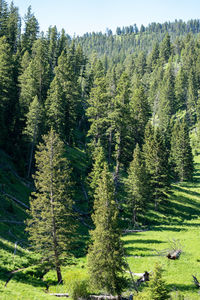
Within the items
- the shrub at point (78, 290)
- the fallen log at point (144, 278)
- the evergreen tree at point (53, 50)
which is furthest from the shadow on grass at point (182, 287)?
the evergreen tree at point (53, 50)

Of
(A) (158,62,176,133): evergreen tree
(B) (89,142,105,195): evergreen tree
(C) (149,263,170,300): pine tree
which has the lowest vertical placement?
(C) (149,263,170,300): pine tree

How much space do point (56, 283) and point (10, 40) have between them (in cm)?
7891

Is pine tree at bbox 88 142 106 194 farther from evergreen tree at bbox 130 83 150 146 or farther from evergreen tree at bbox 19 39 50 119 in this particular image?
evergreen tree at bbox 130 83 150 146

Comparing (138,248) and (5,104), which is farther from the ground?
(5,104)

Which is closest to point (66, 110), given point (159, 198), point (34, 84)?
point (34, 84)

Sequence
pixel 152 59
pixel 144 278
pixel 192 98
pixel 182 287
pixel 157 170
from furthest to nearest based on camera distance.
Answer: pixel 152 59 < pixel 192 98 < pixel 157 170 < pixel 144 278 < pixel 182 287

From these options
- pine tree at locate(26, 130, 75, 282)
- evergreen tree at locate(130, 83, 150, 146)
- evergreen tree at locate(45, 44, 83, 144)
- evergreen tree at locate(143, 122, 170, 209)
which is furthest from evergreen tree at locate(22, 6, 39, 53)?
pine tree at locate(26, 130, 75, 282)

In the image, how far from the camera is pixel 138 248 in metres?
30.4

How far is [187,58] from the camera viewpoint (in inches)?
4973

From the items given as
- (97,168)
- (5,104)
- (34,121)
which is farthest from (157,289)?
(5,104)

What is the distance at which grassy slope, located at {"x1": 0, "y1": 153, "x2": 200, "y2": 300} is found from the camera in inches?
809

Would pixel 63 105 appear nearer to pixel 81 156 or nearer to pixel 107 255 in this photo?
pixel 81 156

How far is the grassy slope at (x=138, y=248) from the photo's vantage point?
809 inches

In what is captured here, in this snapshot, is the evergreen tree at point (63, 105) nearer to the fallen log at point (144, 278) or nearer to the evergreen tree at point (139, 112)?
the evergreen tree at point (139, 112)
